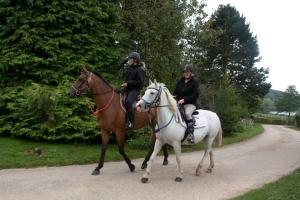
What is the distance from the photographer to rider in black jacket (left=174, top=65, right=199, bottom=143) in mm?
9945

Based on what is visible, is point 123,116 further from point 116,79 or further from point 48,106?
point 116,79

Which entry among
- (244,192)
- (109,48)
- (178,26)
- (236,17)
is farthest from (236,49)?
(244,192)

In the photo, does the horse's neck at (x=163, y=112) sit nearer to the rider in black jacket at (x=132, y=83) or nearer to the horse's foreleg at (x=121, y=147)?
the rider in black jacket at (x=132, y=83)

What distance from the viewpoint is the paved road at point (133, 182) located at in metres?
→ 7.93

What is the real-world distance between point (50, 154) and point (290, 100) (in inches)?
3101

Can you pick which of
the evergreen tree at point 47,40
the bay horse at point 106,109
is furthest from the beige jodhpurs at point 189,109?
the evergreen tree at point 47,40

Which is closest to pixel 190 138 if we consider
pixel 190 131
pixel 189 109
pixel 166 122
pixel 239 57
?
pixel 190 131

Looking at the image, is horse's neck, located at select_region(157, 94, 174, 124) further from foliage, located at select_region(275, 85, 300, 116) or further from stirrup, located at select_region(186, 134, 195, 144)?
foliage, located at select_region(275, 85, 300, 116)

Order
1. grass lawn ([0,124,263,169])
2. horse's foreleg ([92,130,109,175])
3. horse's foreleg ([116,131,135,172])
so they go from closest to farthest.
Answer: horse's foreleg ([92,130,109,175])
horse's foreleg ([116,131,135,172])
grass lawn ([0,124,263,169])

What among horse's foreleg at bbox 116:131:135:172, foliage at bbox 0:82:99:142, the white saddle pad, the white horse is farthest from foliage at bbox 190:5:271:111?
the white horse

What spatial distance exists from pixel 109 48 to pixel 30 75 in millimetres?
3396

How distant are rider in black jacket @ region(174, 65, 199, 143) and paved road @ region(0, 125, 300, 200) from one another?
4.51 feet

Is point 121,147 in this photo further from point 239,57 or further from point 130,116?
point 239,57

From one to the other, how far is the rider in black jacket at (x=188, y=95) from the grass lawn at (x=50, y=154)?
3286mm
